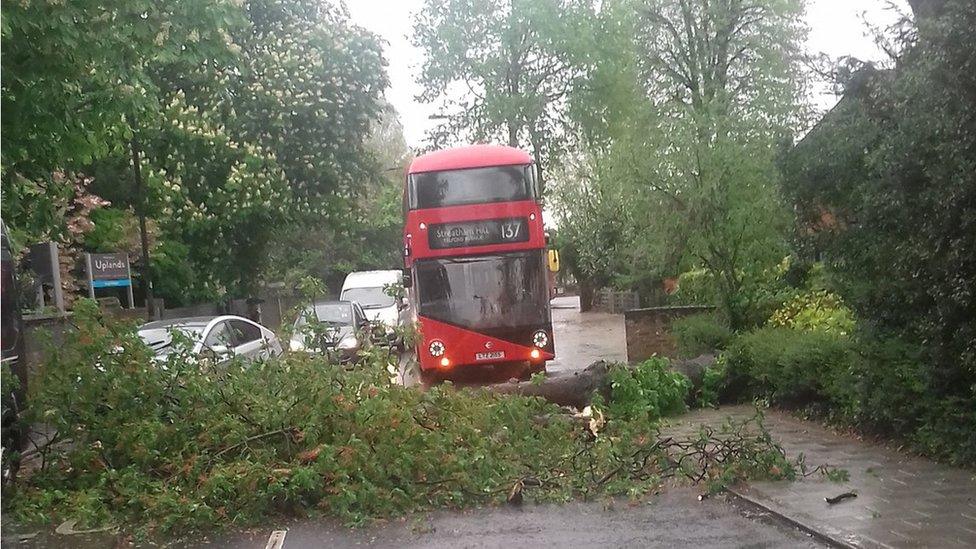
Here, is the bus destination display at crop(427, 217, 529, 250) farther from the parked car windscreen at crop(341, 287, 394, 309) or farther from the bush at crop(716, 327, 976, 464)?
the parked car windscreen at crop(341, 287, 394, 309)

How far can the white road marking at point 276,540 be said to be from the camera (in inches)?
300

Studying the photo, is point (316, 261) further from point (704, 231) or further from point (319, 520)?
point (319, 520)

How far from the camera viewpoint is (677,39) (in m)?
36.1

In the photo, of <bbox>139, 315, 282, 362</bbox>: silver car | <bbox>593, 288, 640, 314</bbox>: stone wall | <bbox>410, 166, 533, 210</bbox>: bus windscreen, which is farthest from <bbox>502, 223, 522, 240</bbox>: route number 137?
<bbox>593, 288, 640, 314</bbox>: stone wall

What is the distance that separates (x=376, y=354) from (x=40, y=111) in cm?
412

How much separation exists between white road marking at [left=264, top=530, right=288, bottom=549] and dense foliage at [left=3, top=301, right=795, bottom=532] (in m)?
0.36

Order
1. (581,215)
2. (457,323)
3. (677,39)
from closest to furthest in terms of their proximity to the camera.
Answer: (457,323)
(677,39)
(581,215)

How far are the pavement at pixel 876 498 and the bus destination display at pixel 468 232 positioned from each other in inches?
280

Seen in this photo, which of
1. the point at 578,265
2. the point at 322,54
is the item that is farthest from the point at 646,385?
the point at 578,265

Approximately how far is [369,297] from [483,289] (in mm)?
15187

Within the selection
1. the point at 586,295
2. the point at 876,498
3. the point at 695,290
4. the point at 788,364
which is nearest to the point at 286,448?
the point at 876,498

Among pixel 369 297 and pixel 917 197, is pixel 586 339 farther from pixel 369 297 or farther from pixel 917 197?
pixel 917 197

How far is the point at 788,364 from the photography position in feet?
41.3

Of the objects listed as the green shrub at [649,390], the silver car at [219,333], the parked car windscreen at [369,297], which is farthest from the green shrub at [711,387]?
the parked car windscreen at [369,297]
